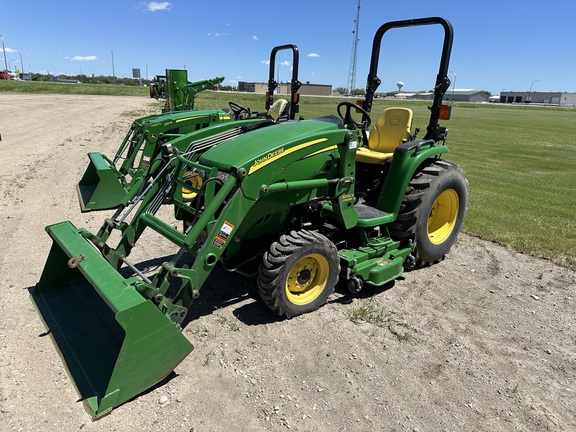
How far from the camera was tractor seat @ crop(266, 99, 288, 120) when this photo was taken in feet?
25.5

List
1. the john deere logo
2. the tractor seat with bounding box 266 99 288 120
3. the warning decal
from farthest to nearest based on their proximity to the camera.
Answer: the tractor seat with bounding box 266 99 288 120 < the john deere logo < the warning decal

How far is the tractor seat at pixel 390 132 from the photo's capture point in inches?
203

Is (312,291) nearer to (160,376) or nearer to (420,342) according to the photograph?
(420,342)

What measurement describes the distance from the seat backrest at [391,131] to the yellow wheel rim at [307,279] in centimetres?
213

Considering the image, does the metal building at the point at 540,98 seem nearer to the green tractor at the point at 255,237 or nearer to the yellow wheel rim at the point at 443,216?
the yellow wheel rim at the point at 443,216

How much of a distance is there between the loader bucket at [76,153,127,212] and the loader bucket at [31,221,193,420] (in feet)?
9.80

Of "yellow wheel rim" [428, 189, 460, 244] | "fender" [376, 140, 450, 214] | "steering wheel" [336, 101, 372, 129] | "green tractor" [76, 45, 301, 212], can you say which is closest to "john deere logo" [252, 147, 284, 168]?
"steering wheel" [336, 101, 372, 129]

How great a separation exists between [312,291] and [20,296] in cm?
262

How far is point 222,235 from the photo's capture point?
3.14 meters

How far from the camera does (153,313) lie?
261cm

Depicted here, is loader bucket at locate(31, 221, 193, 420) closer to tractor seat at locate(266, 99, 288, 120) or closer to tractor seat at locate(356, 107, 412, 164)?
tractor seat at locate(356, 107, 412, 164)

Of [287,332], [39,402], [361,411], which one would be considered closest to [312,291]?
[287,332]

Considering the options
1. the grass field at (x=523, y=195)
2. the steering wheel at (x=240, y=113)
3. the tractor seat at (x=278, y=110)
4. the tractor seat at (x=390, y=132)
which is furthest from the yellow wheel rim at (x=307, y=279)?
the steering wheel at (x=240, y=113)

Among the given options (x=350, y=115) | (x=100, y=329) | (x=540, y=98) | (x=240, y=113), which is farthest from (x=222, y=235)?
(x=540, y=98)
